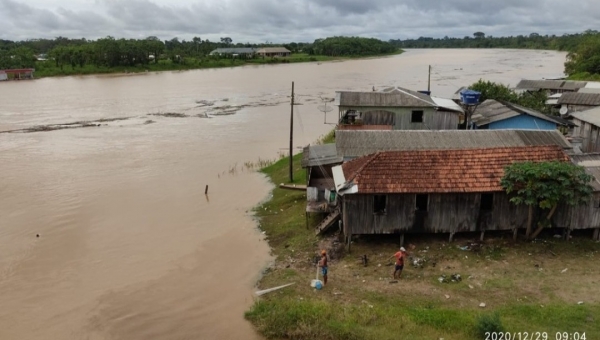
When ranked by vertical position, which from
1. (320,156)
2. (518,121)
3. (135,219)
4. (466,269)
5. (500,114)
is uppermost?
(500,114)

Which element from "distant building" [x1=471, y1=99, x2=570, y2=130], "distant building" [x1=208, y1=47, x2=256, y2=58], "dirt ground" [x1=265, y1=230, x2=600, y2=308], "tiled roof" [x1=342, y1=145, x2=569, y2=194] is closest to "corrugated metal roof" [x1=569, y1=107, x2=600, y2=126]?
"distant building" [x1=471, y1=99, x2=570, y2=130]

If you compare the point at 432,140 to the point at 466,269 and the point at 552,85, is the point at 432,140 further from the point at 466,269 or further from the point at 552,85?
the point at 552,85

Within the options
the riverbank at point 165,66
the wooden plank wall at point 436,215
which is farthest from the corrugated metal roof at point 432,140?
the riverbank at point 165,66

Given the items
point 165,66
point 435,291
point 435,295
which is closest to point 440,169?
point 435,291

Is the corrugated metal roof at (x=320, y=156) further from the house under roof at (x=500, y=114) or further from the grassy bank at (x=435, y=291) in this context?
the house under roof at (x=500, y=114)

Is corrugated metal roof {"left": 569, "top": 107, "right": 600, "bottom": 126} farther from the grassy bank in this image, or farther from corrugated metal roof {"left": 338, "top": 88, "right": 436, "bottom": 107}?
the grassy bank

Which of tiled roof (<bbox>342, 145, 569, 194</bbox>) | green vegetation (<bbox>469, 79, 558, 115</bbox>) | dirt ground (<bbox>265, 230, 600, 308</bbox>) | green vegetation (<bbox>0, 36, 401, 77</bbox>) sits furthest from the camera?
green vegetation (<bbox>0, 36, 401, 77</bbox>)
